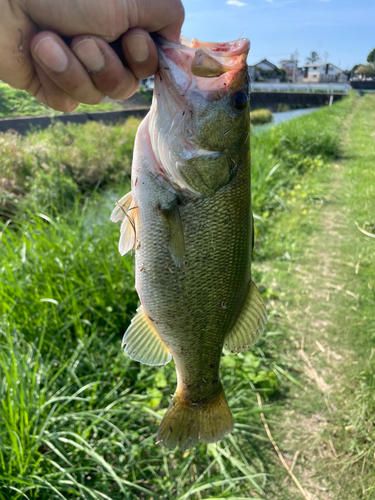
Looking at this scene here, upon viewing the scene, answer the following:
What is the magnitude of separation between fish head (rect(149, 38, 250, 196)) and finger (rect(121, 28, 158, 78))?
37mm

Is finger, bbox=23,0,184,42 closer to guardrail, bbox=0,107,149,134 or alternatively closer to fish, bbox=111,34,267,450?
fish, bbox=111,34,267,450

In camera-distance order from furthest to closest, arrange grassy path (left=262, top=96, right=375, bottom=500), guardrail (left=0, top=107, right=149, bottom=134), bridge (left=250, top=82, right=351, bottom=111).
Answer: bridge (left=250, top=82, right=351, bottom=111), guardrail (left=0, top=107, right=149, bottom=134), grassy path (left=262, top=96, right=375, bottom=500)

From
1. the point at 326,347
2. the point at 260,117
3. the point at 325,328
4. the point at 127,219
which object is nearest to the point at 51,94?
the point at 127,219

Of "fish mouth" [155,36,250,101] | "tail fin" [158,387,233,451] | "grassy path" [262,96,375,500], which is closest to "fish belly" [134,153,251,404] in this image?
"tail fin" [158,387,233,451]

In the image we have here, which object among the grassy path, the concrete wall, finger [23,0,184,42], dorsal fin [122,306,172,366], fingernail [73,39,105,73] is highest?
the concrete wall

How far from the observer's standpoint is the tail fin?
1615mm

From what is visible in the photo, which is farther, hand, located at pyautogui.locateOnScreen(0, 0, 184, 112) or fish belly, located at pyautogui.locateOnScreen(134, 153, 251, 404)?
fish belly, located at pyautogui.locateOnScreen(134, 153, 251, 404)

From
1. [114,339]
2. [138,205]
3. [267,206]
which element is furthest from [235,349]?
[267,206]

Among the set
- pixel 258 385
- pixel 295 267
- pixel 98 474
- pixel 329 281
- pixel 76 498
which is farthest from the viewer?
pixel 295 267

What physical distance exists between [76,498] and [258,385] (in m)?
1.76

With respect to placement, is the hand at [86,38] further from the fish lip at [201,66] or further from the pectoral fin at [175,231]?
the pectoral fin at [175,231]

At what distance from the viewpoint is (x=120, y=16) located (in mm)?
1208

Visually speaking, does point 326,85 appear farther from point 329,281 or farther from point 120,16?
point 120,16

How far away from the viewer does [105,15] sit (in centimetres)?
119
